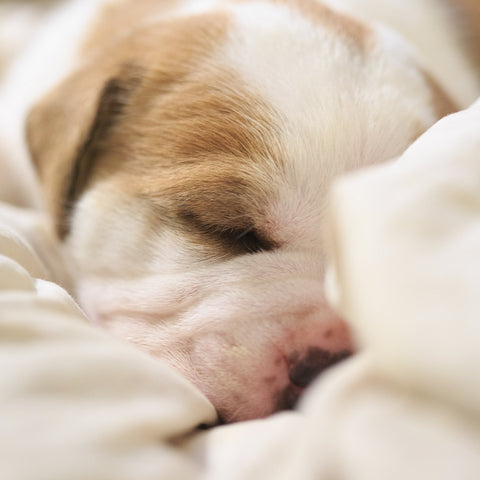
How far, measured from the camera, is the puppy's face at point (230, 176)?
89cm

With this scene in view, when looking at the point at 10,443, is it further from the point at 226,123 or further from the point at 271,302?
the point at 226,123

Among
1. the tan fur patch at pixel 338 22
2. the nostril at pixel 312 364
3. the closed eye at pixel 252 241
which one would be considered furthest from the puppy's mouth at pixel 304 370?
the tan fur patch at pixel 338 22

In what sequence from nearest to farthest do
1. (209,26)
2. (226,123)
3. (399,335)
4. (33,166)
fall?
(399,335), (226,123), (209,26), (33,166)

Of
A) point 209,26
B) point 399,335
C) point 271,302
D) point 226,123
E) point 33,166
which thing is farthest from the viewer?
point 33,166

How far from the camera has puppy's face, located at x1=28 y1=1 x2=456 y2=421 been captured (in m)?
0.89

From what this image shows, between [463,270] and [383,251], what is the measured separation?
0.19ft

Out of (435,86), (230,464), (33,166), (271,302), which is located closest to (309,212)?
(271,302)

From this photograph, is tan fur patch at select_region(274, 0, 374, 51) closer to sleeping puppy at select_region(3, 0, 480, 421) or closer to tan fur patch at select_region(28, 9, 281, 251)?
sleeping puppy at select_region(3, 0, 480, 421)

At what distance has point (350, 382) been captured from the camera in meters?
0.47

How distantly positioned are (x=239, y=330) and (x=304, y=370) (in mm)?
107

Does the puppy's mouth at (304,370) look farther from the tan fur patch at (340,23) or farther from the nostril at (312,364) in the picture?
the tan fur patch at (340,23)

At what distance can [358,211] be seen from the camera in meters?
0.51

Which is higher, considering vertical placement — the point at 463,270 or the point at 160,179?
the point at 463,270

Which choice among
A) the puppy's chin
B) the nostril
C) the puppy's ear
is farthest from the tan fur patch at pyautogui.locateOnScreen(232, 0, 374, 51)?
the nostril
